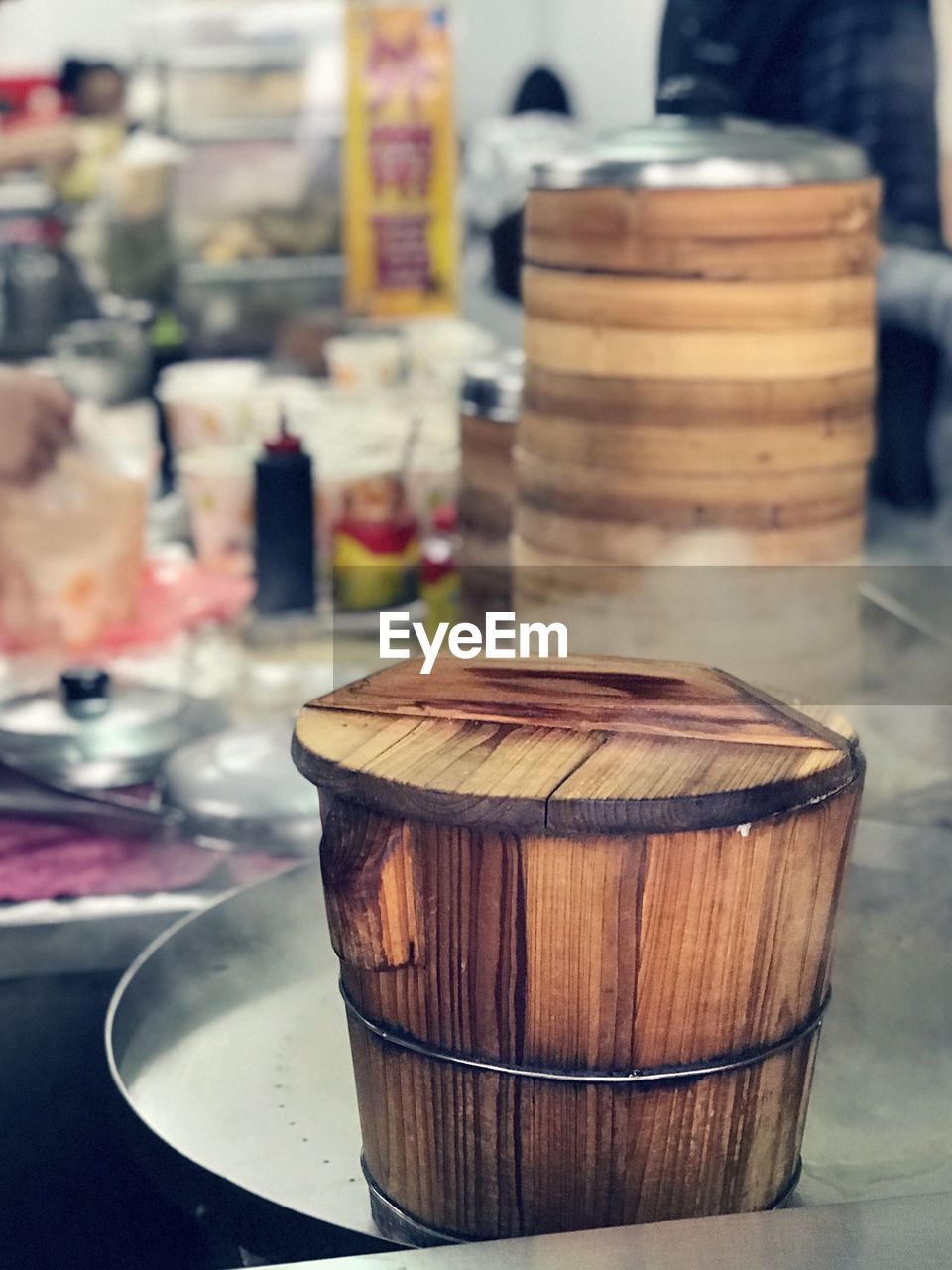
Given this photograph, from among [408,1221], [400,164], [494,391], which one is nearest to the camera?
[408,1221]

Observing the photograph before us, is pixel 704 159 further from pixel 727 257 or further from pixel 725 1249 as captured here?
pixel 725 1249

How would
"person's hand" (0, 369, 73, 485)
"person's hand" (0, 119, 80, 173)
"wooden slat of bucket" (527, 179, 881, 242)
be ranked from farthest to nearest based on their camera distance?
1. "person's hand" (0, 119, 80, 173)
2. "person's hand" (0, 369, 73, 485)
3. "wooden slat of bucket" (527, 179, 881, 242)

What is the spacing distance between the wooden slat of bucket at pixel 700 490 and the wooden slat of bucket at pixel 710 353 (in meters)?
0.10

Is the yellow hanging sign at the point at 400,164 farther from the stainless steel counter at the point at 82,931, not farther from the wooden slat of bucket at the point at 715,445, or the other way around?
the stainless steel counter at the point at 82,931

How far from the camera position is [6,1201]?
1280 mm

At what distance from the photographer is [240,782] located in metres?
1.66

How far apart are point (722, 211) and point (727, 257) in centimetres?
4

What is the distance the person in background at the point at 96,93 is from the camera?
17.9 feet

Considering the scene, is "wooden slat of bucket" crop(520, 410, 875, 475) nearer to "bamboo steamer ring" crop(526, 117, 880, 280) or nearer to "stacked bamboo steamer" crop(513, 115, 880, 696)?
"stacked bamboo steamer" crop(513, 115, 880, 696)

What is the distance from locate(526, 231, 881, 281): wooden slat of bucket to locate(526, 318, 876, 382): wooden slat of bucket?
2.3 inches

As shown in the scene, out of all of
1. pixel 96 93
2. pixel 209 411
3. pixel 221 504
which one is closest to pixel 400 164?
pixel 96 93

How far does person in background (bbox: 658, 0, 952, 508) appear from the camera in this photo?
2.32 meters
